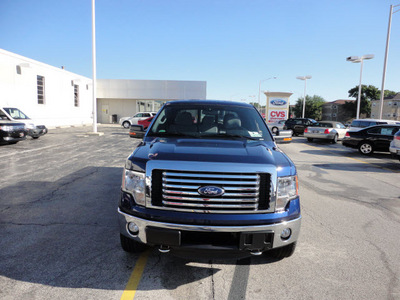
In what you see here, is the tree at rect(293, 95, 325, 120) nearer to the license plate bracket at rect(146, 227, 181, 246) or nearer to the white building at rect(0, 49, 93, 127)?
the white building at rect(0, 49, 93, 127)

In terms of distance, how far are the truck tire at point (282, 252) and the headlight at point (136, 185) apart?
61.7 inches

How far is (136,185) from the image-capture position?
273 cm

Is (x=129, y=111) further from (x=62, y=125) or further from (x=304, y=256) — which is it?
(x=304, y=256)

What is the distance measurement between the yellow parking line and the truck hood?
112 cm

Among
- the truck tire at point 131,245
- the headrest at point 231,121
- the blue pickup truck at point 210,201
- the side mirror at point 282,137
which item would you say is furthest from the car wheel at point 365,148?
the truck tire at point 131,245

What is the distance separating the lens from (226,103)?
4.42 meters

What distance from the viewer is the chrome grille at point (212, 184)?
2.57 meters

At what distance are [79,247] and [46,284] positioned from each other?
77cm

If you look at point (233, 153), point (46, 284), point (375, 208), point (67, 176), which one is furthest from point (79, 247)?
point (375, 208)

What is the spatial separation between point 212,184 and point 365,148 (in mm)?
13483

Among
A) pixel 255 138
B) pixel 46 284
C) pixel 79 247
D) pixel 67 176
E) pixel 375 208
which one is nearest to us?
pixel 46 284

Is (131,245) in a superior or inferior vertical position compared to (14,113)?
inferior

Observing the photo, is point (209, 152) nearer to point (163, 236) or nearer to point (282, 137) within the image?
point (163, 236)

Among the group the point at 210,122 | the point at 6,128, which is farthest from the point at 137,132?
the point at 6,128
